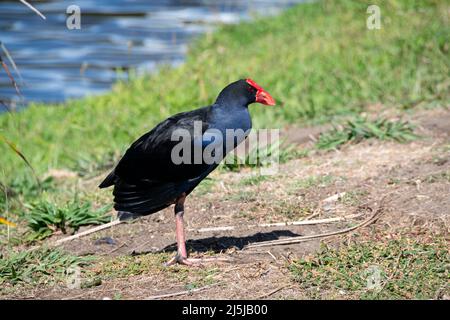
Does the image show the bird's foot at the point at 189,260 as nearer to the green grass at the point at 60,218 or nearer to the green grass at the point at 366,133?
the green grass at the point at 60,218

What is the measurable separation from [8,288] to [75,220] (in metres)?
1.13

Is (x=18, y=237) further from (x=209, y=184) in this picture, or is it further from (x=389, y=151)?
(x=389, y=151)

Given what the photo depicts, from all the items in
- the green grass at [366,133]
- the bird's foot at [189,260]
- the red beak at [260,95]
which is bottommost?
the bird's foot at [189,260]

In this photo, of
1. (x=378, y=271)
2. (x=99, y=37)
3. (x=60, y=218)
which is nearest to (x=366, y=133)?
(x=378, y=271)

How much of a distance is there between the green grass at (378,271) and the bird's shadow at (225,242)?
1.53 ft

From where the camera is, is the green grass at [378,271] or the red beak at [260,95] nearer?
the green grass at [378,271]

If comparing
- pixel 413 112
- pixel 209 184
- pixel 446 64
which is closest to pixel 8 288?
pixel 209 184

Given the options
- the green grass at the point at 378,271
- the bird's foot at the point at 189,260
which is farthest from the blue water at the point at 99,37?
the green grass at the point at 378,271

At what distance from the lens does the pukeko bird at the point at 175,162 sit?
4883 mm

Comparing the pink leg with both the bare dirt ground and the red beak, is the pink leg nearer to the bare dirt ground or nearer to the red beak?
→ the bare dirt ground

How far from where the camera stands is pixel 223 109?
5000 millimetres

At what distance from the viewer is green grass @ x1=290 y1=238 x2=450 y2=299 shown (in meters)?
4.44

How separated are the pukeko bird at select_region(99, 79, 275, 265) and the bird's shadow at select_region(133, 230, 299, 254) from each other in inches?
14.0

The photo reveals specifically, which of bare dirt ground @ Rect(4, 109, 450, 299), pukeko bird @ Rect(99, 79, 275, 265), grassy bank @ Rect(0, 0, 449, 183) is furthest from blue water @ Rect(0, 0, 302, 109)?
pukeko bird @ Rect(99, 79, 275, 265)
